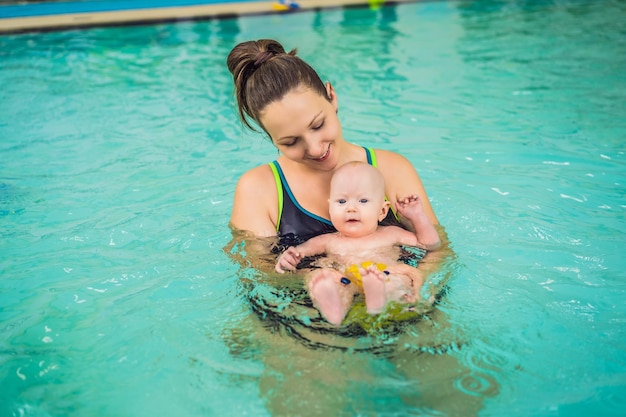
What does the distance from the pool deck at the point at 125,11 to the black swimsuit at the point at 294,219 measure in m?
10.8

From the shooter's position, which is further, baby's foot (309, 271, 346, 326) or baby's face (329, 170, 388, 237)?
baby's face (329, 170, 388, 237)

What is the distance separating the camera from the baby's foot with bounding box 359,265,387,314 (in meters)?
2.55

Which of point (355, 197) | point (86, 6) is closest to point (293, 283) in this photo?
point (355, 197)

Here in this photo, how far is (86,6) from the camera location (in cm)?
1444

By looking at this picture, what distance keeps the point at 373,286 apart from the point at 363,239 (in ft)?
2.25

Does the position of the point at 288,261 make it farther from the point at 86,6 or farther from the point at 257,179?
the point at 86,6

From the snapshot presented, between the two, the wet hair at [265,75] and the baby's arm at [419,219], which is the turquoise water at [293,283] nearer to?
the baby's arm at [419,219]

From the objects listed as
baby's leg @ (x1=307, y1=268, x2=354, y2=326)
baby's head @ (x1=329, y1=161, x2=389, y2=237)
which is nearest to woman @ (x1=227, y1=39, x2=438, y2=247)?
baby's head @ (x1=329, y1=161, x2=389, y2=237)

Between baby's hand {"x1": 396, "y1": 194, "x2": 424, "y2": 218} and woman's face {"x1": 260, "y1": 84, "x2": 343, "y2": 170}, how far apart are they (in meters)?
0.46

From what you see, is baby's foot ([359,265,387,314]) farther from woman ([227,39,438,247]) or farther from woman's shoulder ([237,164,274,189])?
woman's shoulder ([237,164,274,189])

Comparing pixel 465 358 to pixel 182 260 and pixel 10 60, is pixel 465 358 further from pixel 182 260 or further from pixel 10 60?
pixel 10 60

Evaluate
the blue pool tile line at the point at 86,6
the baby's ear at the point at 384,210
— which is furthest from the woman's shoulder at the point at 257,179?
the blue pool tile line at the point at 86,6

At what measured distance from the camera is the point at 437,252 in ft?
10.5

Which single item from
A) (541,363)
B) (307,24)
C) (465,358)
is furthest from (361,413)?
(307,24)
